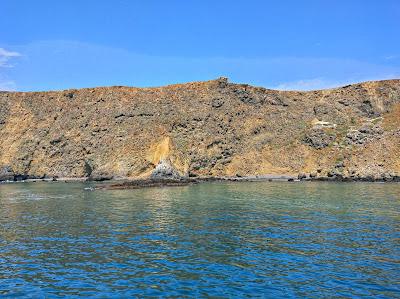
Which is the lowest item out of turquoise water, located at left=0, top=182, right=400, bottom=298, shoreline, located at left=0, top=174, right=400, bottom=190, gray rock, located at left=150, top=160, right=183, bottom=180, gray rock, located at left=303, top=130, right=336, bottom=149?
turquoise water, located at left=0, top=182, right=400, bottom=298

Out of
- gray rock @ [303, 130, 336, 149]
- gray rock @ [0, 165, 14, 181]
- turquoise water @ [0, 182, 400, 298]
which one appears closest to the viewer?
turquoise water @ [0, 182, 400, 298]

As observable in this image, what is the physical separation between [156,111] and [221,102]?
1872 cm

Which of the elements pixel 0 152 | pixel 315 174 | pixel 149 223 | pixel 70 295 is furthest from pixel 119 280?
pixel 0 152

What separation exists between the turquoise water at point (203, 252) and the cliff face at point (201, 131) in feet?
186

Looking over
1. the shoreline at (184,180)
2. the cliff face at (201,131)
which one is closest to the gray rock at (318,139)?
the cliff face at (201,131)

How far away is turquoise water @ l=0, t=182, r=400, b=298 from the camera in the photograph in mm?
17266

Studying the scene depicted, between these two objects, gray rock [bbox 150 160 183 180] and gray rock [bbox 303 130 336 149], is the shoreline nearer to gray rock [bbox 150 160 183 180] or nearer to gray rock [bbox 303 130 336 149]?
gray rock [bbox 150 160 183 180]

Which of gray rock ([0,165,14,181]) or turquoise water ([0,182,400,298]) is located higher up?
gray rock ([0,165,14,181])

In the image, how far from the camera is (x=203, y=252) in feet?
77.7

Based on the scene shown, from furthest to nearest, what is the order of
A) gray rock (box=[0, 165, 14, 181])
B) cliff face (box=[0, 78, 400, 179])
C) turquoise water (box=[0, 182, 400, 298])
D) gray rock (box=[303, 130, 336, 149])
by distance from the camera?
gray rock (box=[0, 165, 14, 181]) < gray rock (box=[303, 130, 336, 149]) < cliff face (box=[0, 78, 400, 179]) < turquoise water (box=[0, 182, 400, 298])

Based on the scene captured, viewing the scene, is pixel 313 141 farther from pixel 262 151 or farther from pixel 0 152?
pixel 0 152

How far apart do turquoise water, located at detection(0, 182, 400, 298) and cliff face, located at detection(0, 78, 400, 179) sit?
5671 cm

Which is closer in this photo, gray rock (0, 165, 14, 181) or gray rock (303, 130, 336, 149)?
gray rock (303, 130, 336, 149)

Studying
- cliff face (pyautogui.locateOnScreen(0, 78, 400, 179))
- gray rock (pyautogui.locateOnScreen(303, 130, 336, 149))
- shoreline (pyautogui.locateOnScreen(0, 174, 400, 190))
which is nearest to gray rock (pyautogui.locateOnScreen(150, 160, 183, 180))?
cliff face (pyautogui.locateOnScreen(0, 78, 400, 179))
